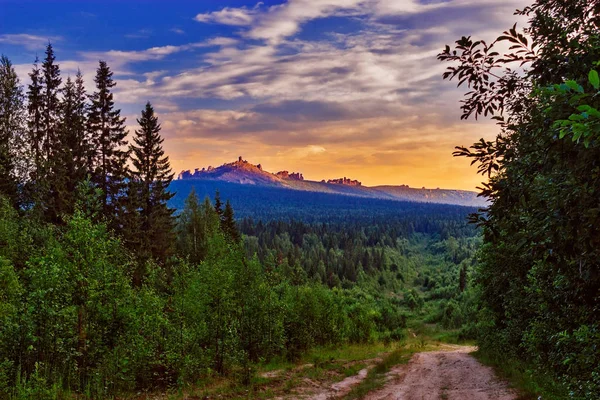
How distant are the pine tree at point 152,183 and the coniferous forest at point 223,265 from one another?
16 cm

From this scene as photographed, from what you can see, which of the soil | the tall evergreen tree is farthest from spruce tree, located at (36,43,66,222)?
the soil

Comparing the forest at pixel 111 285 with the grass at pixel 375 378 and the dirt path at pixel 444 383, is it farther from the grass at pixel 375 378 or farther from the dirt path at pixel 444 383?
the dirt path at pixel 444 383

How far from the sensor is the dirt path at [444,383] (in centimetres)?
1578

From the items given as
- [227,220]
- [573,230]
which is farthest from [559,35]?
[227,220]

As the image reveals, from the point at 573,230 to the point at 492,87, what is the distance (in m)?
2.95

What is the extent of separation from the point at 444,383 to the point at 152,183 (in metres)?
37.3

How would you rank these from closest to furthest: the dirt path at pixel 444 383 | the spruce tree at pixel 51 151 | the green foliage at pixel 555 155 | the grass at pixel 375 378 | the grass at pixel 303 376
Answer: the green foliage at pixel 555 155
the dirt path at pixel 444 383
the grass at pixel 303 376
the grass at pixel 375 378
the spruce tree at pixel 51 151

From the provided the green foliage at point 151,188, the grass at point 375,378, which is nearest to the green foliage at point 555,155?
the grass at point 375,378

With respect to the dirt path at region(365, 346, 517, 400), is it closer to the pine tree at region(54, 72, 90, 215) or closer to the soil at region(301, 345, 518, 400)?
the soil at region(301, 345, 518, 400)

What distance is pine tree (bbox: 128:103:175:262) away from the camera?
1706 inches

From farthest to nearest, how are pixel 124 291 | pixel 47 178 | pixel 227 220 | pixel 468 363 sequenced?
pixel 227 220 → pixel 47 178 → pixel 468 363 → pixel 124 291

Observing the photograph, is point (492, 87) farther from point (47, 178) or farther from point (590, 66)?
point (47, 178)

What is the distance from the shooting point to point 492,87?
6395 mm

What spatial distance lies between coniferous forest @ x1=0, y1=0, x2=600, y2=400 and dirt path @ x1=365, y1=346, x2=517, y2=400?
3.92ft
